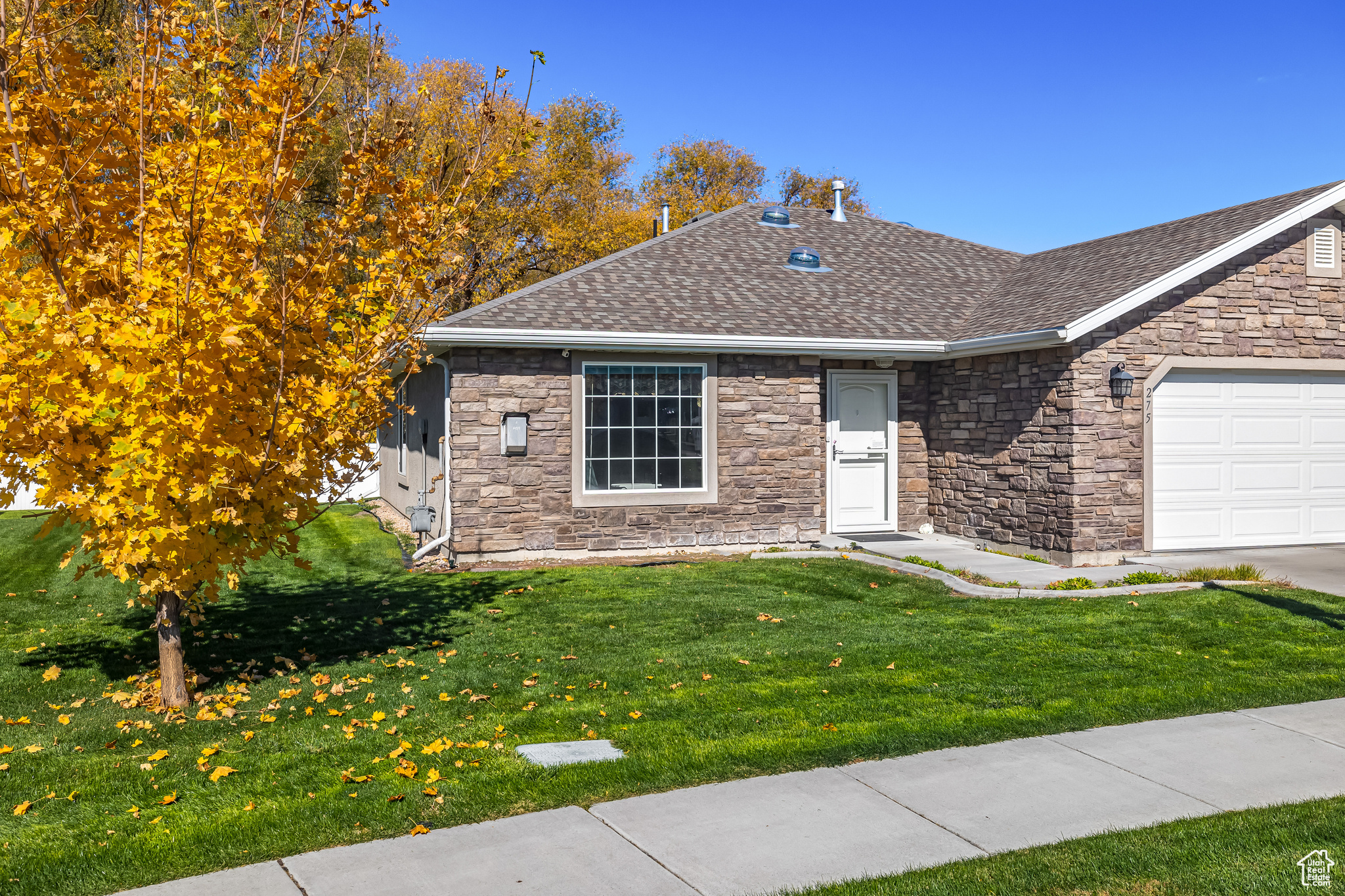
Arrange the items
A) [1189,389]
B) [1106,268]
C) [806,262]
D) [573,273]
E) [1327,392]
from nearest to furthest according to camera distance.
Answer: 1. [1189,389]
2. [1327,392]
3. [1106,268]
4. [573,273]
5. [806,262]

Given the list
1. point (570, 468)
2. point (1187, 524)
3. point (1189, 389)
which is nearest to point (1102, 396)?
point (1189, 389)

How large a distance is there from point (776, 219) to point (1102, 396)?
270 inches

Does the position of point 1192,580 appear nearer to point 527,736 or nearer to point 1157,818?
point 1157,818

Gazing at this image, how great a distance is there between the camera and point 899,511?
14.2 metres

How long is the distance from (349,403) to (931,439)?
31.4 feet

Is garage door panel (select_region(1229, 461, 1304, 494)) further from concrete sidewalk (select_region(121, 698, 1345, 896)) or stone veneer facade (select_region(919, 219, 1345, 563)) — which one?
concrete sidewalk (select_region(121, 698, 1345, 896))

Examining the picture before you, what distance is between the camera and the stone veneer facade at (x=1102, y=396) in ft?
38.5

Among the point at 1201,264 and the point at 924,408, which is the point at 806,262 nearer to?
the point at 924,408

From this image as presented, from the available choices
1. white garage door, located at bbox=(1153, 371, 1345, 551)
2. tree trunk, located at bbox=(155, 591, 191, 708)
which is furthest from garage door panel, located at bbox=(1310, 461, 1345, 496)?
tree trunk, located at bbox=(155, 591, 191, 708)

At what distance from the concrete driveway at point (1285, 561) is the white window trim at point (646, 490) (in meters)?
5.19

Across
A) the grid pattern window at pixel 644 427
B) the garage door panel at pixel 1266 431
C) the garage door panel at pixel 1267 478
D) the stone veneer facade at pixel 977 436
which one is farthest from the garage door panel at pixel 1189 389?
the grid pattern window at pixel 644 427

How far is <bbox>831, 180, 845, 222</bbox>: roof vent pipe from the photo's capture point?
17484mm

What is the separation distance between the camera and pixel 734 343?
41.5 feet

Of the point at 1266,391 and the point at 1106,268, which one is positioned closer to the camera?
the point at 1266,391
